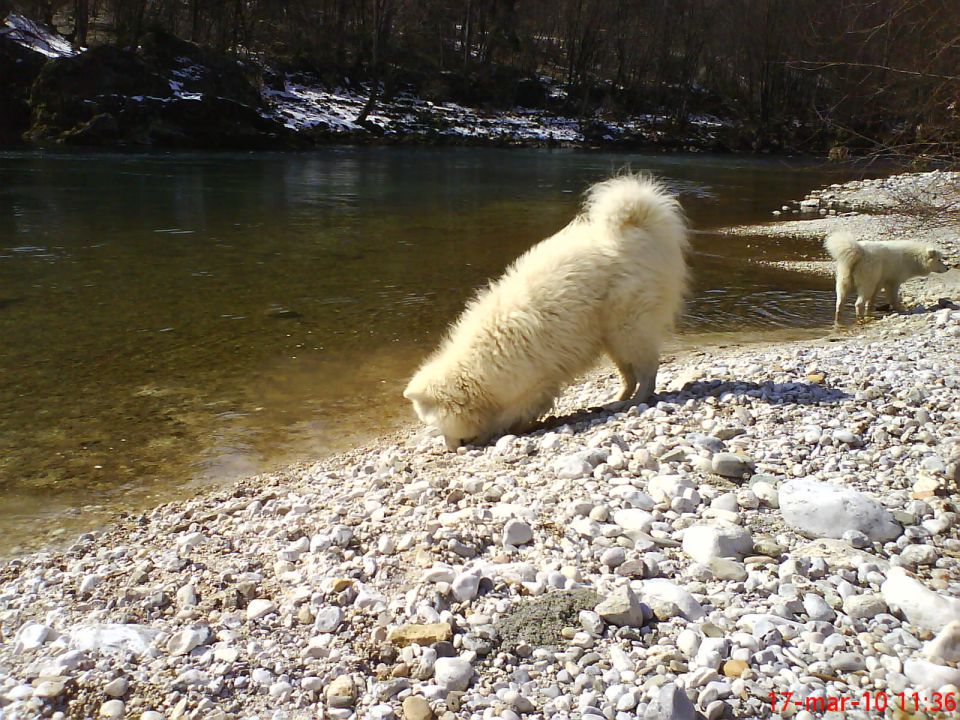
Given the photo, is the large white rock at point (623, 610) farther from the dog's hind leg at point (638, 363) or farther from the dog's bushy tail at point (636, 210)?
the dog's bushy tail at point (636, 210)

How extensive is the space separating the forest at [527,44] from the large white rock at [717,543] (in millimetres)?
37882

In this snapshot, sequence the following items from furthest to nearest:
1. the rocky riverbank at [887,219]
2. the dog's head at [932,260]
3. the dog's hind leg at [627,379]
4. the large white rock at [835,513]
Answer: the rocky riverbank at [887,219] → the dog's head at [932,260] → the dog's hind leg at [627,379] → the large white rock at [835,513]

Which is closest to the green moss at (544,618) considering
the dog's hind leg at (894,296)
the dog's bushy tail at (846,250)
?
the dog's bushy tail at (846,250)

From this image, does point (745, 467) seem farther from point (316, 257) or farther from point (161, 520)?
point (316, 257)

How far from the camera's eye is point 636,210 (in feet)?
17.6

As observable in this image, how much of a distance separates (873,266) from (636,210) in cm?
549

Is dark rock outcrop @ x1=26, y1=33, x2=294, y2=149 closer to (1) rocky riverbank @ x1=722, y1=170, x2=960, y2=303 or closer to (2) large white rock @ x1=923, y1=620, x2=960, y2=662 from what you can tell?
(1) rocky riverbank @ x1=722, y1=170, x2=960, y2=303

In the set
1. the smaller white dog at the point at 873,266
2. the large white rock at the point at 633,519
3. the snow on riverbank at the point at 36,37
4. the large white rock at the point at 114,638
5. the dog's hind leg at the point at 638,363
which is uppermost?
the snow on riverbank at the point at 36,37

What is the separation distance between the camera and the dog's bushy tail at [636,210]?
535cm

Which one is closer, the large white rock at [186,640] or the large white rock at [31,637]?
the large white rock at [186,640]

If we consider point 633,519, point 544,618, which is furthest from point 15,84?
point 544,618

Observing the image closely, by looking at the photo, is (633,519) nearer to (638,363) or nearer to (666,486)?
(666,486)

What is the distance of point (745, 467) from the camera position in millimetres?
3979

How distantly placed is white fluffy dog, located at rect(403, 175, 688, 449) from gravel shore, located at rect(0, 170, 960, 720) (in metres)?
0.50
